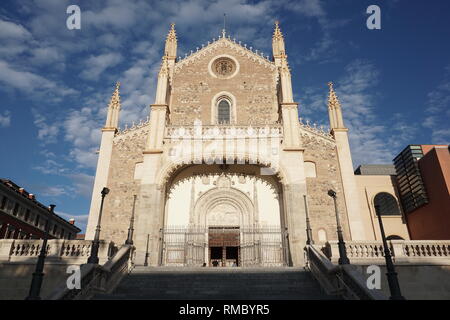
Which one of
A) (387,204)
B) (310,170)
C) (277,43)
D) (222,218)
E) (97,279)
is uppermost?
(277,43)

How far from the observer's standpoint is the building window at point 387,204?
22172 mm

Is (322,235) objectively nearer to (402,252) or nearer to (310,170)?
(310,170)

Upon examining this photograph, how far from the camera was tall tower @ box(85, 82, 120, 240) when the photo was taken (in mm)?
18672

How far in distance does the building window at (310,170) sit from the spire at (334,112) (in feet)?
10.8

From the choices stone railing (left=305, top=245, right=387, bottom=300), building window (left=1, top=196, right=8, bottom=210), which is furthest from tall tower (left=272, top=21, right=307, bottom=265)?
building window (left=1, top=196, right=8, bottom=210)

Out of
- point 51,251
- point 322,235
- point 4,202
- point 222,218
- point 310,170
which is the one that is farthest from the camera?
point 4,202

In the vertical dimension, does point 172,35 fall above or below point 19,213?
above

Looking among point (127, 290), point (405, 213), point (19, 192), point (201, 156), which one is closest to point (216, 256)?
point (201, 156)

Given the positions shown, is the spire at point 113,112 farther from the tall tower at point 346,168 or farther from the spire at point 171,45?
the tall tower at point 346,168

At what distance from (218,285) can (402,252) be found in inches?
291

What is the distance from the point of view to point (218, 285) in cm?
1091

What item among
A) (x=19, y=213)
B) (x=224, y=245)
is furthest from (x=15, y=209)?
(x=224, y=245)

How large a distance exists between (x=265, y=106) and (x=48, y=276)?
672 inches

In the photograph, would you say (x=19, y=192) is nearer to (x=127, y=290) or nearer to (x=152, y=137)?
(x=152, y=137)
